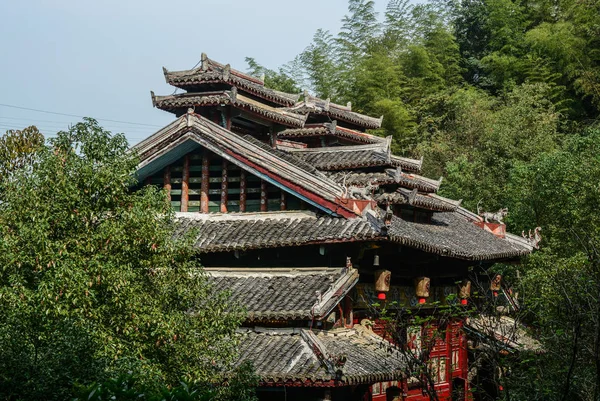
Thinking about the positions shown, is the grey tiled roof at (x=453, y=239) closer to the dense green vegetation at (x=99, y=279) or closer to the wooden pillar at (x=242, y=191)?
the wooden pillar at (x=242, y=191)

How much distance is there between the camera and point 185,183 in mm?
18453

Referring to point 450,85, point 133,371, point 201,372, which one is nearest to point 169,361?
point 201,372

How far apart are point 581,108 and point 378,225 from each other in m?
37.0

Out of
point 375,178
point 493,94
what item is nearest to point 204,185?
point 375,178

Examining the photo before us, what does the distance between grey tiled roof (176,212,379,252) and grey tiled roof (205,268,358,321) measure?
0.77 meters

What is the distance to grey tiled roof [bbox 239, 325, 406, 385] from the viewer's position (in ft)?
45.1

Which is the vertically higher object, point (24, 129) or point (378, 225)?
point (24, 129)

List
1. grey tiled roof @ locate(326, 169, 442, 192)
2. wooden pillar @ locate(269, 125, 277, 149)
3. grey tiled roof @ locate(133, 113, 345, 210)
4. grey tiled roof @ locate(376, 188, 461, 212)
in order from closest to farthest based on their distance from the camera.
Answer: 1. grey tiled roof @ locate(133, 113, 345, 210)
2. grey tiled roof @ locate(376, 188, 461, 212)
3. grey tiled roof @ locate(326, 169, 442, 192)
4. wooden pillar @ locate(269, 125, 277, 149)

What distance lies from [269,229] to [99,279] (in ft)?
23.3

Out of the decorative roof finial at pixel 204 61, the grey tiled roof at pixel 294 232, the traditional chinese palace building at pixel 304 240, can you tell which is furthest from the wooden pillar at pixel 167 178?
the decorative roof finial at pixel 204 61

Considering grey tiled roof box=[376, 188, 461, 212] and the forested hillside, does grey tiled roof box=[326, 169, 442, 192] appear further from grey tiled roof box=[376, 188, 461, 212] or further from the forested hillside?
the forested hillside

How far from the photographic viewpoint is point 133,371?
925cm

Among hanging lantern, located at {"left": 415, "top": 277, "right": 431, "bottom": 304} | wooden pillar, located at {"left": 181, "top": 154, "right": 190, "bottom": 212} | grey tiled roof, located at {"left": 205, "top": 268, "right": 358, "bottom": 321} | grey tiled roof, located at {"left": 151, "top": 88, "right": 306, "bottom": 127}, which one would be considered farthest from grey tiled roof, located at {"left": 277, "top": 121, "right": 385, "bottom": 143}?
grey tiled roof, located at {"left": 205, "top": 268, "right": 358, "bottom": 321}

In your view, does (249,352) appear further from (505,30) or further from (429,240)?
(505,30)
